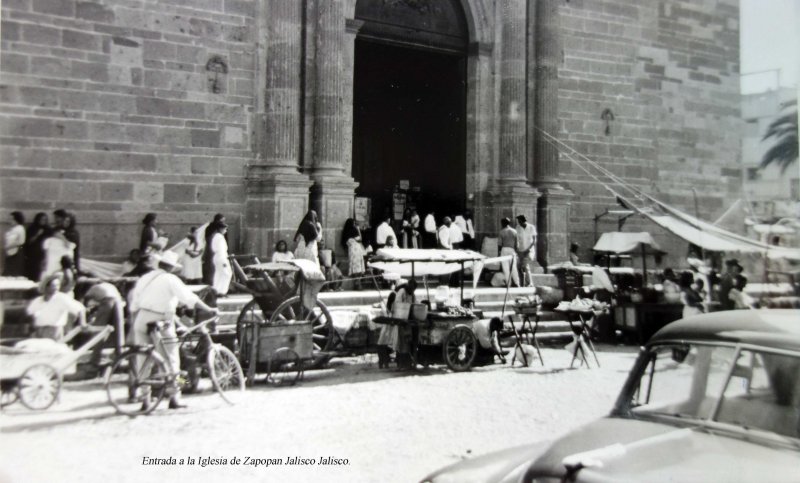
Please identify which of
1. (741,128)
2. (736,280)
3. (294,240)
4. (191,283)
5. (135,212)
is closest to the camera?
(736,280)

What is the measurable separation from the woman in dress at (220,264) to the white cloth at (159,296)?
5.77ft

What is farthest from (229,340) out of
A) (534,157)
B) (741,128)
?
(741,128)

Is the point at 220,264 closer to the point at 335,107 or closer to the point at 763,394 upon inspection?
the point at 335,107

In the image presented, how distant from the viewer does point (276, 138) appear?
432 inches

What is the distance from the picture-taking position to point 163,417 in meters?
5.70

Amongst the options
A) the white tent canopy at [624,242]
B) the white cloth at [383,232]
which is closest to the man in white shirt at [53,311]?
the white cloth at [383,232]

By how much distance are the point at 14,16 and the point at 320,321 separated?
573 cm

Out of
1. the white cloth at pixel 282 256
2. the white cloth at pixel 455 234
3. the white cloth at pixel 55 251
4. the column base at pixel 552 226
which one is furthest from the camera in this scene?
the column base at pixel 552 226

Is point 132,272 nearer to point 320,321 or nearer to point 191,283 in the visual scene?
point 191,283

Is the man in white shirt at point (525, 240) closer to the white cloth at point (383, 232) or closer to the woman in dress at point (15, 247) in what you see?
the white cloth at point (383, 232)

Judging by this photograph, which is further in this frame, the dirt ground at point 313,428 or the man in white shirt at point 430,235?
the man in white shirt at point 430,235

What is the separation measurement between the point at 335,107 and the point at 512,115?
12.8 feet

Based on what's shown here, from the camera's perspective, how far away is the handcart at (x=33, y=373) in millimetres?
4352

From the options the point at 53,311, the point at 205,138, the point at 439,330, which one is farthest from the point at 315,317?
the point at 205,138
